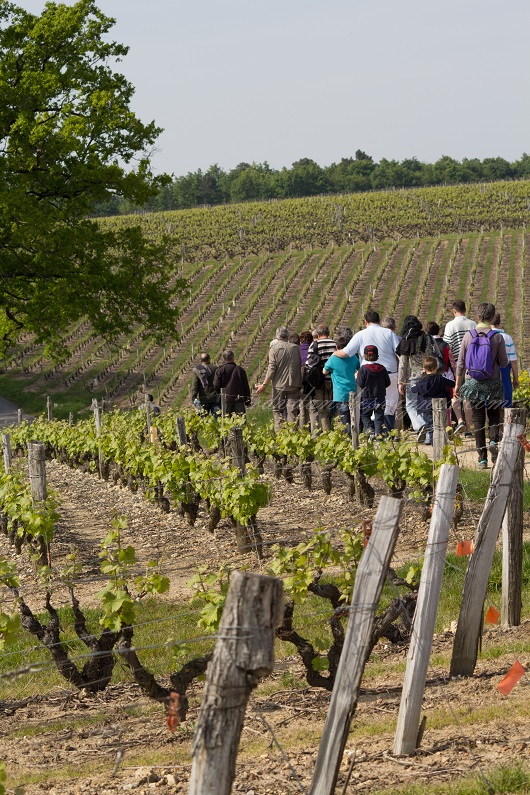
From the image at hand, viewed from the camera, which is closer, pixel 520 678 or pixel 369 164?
pixel 520 678

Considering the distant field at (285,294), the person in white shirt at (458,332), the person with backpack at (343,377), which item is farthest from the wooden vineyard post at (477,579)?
the distant field at (285,294)

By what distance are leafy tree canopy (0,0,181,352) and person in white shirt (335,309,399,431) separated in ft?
23.7

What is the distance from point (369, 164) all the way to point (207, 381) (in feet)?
355

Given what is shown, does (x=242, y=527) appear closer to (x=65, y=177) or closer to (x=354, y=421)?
(x=354, y=421)

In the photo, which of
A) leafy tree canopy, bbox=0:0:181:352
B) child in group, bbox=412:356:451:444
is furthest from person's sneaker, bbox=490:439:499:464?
leafy tree canopy, bbox=0:0:181:352

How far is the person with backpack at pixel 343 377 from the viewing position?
13.1 m

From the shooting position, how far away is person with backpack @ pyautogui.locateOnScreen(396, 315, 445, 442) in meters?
12.5

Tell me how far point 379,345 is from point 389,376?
46cm

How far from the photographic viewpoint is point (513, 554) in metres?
6.38

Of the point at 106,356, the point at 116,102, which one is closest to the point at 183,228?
the point at 106,356

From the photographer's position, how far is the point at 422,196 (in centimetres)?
6612

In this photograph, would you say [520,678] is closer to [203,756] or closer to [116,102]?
[203,756]

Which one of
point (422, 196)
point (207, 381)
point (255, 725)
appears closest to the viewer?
point (255, 725)

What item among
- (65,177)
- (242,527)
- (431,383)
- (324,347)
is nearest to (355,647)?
(242,527)
